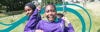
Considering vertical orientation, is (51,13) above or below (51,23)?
above

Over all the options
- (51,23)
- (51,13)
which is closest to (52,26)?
(51,23)

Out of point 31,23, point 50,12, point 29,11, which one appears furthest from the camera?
point 29,11

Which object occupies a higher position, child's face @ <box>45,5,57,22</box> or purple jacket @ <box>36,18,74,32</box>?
child's face @ <box>45,5,57,22</box>

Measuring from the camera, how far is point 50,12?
5.26 feet

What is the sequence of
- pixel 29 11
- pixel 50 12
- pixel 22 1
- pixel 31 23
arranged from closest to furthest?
pixel 50 12 < pixel 31 23 < pixel 29 11 < pixel 22 1

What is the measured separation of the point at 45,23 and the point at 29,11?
1.82 feet

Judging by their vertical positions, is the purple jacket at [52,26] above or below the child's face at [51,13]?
below

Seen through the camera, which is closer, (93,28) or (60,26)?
(60,26)

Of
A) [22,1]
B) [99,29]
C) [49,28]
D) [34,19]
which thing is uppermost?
[22,1]

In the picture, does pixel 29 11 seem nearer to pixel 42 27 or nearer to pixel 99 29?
pixel 42 27

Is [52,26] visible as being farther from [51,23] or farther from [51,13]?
[51,13]

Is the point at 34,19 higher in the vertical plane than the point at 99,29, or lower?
higher

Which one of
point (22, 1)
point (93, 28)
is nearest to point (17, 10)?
point (22, 1)

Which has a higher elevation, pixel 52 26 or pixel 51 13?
pixel 51 13
